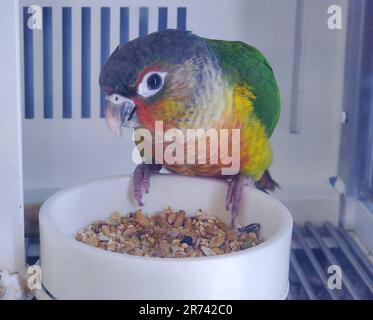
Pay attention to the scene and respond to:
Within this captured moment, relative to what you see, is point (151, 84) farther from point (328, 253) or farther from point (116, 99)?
point (328, 253)

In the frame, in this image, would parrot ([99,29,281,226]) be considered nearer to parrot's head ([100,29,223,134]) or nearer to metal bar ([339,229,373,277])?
parrot's head ([100,29,223,134])

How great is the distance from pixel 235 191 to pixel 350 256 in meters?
0.13

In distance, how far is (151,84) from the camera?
1.72 feet

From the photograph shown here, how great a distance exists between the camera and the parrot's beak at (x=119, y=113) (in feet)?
1.73

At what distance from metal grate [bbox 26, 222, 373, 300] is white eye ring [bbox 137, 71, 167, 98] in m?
0.17

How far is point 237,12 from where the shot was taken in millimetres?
566

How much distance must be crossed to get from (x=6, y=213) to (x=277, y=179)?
0.79 feet

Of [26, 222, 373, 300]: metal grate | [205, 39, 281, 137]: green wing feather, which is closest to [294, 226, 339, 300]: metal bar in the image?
[26, 222, 373, 300]: metal grate

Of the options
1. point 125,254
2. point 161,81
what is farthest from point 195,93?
point 125,254

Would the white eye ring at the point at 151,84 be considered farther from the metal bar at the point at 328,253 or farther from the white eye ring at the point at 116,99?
the metal bar at the point at 328,253

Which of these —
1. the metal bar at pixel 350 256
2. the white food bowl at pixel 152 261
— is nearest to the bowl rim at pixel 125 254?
the white food bowl at pixel 152 261

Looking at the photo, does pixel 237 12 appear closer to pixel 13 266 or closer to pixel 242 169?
pixel 242 169

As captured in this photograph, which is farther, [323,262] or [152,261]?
[323,262]

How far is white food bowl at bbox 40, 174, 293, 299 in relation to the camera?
462 mm
